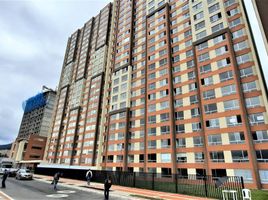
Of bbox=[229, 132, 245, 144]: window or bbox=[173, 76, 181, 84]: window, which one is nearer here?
bbox=[229, 132, 245, 144]: window

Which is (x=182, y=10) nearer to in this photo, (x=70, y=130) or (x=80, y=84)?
(x=80, y=84)

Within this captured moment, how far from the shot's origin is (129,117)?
1861 inches

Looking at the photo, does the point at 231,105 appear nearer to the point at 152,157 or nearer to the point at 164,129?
the point at 164,129

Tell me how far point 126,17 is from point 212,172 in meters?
53.5

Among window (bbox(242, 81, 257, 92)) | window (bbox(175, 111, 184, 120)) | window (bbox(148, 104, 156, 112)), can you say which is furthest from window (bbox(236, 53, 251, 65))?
window (bbox(148, 104, 156, 112))

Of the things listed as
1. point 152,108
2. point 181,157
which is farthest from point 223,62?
point 181,157

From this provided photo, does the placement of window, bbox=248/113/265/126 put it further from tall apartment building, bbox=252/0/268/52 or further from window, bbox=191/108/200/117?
tall apartment building, bbox=252/0/268/52

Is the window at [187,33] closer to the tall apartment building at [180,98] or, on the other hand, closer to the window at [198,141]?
the tall apartment building at [180,98]

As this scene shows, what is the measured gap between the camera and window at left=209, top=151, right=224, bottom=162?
97.5ft

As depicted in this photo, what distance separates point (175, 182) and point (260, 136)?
1641cm

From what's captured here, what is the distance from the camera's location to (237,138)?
1139 inches

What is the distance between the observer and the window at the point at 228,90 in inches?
1236

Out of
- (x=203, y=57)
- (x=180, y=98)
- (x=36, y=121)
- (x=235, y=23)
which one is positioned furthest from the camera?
(x=36, y=121)

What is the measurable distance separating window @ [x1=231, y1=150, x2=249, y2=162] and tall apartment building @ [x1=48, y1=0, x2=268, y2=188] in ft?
0.45
